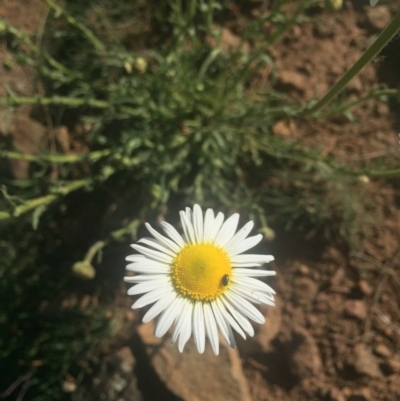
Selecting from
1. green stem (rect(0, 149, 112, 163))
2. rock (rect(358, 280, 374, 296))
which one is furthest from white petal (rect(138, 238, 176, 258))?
rock (rect(358, 280, 374, 296))

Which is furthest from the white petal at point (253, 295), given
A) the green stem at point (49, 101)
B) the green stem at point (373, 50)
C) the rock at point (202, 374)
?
the green stem at point (49, 101)

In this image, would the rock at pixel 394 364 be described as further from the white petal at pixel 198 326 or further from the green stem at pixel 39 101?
the green stem at pixel 39 101

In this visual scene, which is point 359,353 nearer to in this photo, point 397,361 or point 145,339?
point 397,361

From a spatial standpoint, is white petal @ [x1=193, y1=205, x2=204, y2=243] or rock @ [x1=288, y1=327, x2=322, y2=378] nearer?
white petal @ [x1=193, y1=205, x2=204, y2=243]

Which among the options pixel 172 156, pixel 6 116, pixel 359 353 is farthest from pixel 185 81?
pixel 359 353

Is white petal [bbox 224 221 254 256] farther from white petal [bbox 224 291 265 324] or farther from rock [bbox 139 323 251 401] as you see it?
rock [bbox 139 323 251 401]
